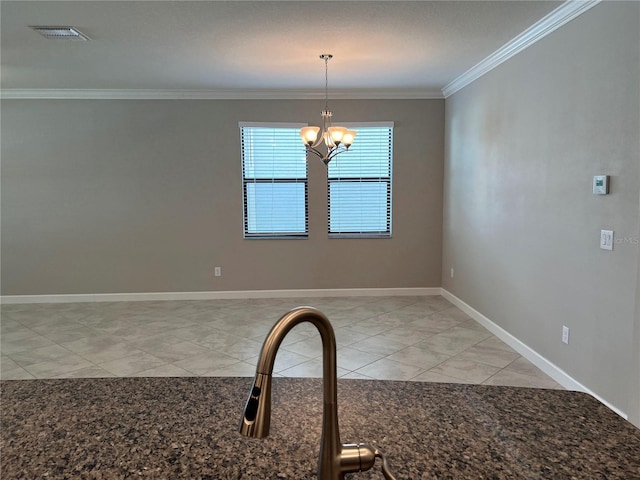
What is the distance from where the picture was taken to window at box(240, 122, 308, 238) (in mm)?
5633

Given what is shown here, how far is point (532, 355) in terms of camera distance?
3.52 meters

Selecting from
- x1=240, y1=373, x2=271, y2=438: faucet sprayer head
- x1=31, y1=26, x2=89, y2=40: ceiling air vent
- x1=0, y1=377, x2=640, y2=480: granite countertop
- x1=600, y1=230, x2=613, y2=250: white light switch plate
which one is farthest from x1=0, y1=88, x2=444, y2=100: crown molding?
x1=240, y1=373, x2=271, y2=438: faucet sprayer head

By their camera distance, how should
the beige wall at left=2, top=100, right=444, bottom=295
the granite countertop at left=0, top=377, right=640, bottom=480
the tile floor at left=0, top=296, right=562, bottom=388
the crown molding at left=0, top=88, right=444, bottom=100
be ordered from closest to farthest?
the granite countertop at left=0, top=377, right=640, bottom=480, the tile floor at left=0, top=296, right=562, bottom=388, the crown molding at left=0, top=88, right=444, bottom=100, the beige wall at left=2, top=100, right=444, bottom=295

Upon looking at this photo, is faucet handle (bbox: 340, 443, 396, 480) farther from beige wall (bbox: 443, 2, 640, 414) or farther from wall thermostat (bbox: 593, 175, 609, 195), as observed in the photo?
wall thermostat (bbox: 593, 175, 609, 195)

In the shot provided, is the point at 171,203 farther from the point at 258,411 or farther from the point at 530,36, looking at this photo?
the point at 258,411

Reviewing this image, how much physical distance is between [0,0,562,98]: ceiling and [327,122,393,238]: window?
732mm

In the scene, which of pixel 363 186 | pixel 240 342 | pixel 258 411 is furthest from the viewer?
pixel 363 186

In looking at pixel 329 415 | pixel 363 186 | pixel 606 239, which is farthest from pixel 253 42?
pixel 329 415

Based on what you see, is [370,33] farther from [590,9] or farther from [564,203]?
[564,203]

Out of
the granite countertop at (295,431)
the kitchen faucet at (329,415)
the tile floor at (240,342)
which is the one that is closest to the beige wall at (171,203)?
the tile floor at (240,342)

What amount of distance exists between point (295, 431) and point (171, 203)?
512cm

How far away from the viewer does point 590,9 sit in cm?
276

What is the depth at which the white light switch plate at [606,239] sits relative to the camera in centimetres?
261

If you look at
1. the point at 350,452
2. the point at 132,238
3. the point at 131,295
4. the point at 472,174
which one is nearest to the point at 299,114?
the point at 472,174
